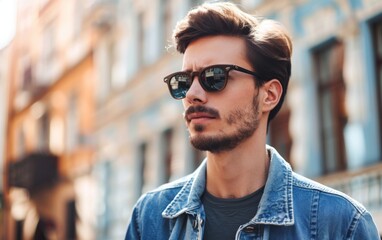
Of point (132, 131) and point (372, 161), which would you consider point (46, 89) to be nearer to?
point (132, 131)

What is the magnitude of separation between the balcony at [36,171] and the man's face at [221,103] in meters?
23.7

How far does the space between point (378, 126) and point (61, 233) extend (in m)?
15.9

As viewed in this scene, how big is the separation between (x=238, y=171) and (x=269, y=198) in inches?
5.7

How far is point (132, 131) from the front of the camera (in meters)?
20.6

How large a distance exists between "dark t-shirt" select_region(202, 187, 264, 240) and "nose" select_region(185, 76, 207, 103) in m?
0.36

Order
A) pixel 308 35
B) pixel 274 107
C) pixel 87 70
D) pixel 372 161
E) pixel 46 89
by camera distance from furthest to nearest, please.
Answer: pixel 46 89 < pixel 87 70 < pixel 308 35 < pixel 372 161 < pixel 274 107

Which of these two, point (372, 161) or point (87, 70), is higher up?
point (87, 70)

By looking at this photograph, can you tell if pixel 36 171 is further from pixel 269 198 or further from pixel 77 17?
pixel 269 198

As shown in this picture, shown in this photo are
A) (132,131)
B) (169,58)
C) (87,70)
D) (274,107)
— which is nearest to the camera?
(274,107)

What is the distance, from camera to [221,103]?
2.88m

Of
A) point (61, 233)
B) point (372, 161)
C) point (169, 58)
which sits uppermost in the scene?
point (169, 58)

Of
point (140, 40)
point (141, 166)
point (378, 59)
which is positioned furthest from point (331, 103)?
point (140, 40)

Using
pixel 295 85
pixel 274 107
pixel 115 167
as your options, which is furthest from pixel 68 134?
pixel 274 107

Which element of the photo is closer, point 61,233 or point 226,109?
point 226,109
